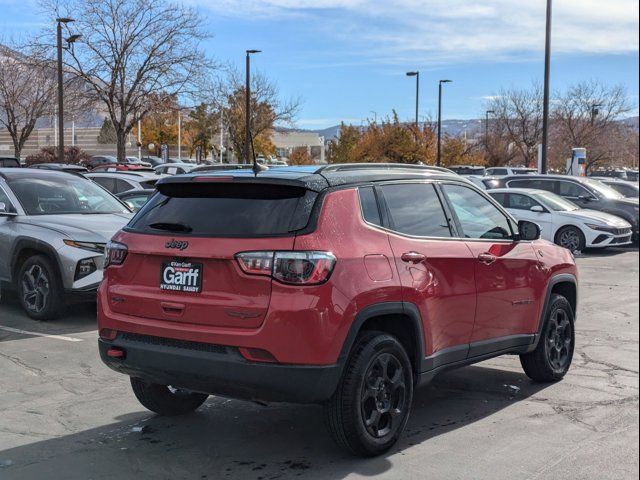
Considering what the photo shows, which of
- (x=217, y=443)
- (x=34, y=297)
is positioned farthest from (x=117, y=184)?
(x=217, y=443)

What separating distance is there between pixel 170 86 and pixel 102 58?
2.95m

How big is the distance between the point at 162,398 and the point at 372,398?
1.63 m

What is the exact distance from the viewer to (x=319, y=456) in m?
4.54

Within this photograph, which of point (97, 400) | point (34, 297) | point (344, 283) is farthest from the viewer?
point (34, 297)

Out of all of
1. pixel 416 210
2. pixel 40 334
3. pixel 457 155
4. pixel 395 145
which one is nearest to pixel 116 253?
pixel 416 210

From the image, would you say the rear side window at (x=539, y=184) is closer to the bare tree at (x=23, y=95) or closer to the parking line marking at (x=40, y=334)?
the parking line marking at (x=40, y=334)

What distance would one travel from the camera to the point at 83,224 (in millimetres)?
8711

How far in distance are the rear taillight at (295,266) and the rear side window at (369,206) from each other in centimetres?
58

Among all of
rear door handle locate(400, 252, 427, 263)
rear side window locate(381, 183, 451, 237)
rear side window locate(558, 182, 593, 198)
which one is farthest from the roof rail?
rear side window locate(558, 182, 593, 198)

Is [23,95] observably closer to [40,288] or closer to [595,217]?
[595,217]

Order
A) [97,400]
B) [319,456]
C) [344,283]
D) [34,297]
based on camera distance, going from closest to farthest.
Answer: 1. [344,283]
2. [319,456]
3. [97,400]
4. [34,297]

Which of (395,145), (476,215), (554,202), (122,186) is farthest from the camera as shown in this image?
(395,145)

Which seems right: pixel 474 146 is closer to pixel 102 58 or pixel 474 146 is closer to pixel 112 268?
pixel 102 58

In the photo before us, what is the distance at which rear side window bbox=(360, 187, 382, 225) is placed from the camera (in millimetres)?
4586
